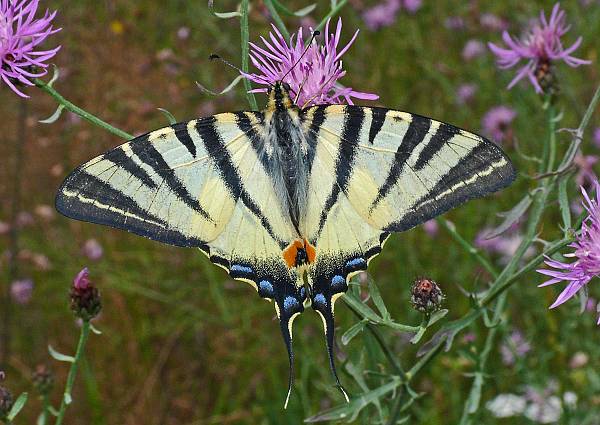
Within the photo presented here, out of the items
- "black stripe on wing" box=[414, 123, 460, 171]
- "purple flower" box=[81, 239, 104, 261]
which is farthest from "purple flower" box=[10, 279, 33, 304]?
"black stripe on wing" box=[414, 123, 460, 171]

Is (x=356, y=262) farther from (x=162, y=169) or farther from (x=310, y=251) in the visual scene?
(x=162, y=169)

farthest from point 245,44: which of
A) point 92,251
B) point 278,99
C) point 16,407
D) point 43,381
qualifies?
point 92,251

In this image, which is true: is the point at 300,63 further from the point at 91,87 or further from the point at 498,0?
the point at 498,0

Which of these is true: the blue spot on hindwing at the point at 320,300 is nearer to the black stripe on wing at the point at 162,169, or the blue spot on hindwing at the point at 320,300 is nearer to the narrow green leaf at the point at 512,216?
the black stripe on wing at the point at 162,169

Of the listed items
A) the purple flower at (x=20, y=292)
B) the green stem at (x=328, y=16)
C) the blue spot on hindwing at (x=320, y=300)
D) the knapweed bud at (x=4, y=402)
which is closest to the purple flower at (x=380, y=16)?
the purple flower at (x=20, y=292)

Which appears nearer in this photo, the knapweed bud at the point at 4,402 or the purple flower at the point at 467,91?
the knapweed bud at the point at 4,402
